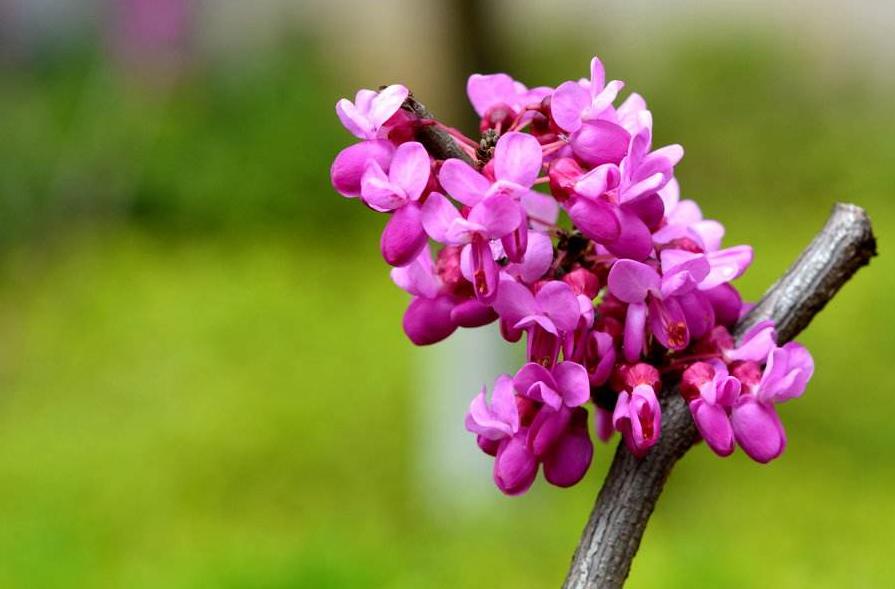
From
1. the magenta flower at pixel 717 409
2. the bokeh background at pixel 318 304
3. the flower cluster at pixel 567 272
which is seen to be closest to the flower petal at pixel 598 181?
the flower cluster at pixel 567 272

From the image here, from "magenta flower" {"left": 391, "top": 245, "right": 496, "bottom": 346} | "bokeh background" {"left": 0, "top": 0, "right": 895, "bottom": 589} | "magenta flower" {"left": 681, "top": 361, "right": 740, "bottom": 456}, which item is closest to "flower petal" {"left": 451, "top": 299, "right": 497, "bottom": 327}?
"magenta flower" {"left": 391, "top": 245, "right": 496, "bottom": 346}

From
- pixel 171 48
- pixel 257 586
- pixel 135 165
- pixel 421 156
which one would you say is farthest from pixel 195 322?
pixel 421 156

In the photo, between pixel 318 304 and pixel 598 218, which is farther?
pixel 318 304

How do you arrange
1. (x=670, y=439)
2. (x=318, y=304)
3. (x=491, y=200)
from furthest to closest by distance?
(x=318, y=304)
(x=670, y=439)
(x=491, y=200)

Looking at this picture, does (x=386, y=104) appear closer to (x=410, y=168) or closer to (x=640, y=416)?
(x=410, y=168)

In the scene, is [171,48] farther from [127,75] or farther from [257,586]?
[257,586]

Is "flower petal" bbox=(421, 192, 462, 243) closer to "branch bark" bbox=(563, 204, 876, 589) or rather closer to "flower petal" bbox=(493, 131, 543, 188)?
"flower petal" bbox=(493, 131, 543, 188)

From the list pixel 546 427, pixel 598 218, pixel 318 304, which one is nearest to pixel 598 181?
pixel 598 218
